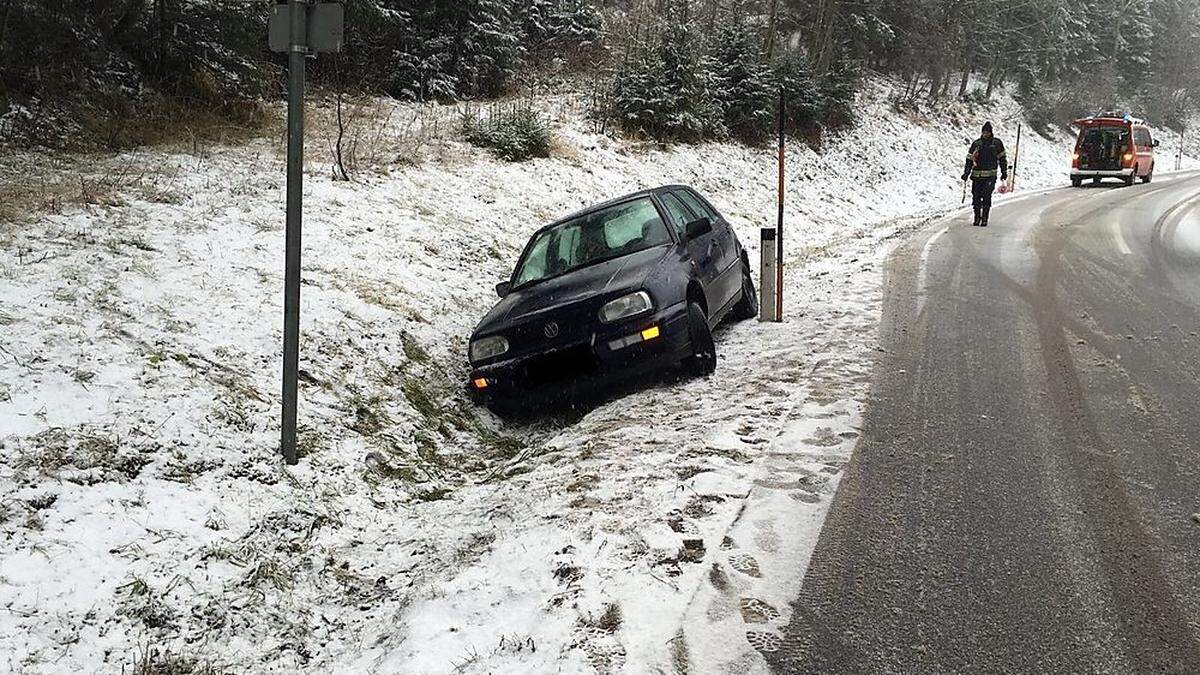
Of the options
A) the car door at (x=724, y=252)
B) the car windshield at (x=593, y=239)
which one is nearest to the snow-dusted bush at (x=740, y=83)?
the car door at (x=724, y=252)

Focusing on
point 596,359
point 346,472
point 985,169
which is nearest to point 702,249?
point 596,359

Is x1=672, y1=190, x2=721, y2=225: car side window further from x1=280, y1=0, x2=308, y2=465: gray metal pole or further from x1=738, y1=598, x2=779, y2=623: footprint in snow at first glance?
x1=738, y1=598, x2=779, y2=623: footprint in snow

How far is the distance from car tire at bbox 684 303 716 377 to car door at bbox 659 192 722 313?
1.99ft

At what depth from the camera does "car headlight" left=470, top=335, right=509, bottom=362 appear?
641cm

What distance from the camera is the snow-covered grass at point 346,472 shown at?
138 inches

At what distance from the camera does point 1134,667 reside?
2928 millimetres

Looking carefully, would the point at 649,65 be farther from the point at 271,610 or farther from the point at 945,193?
the point at 271,610

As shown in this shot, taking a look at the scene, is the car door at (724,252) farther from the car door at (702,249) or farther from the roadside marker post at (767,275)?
the roadside marker post at (767,275)

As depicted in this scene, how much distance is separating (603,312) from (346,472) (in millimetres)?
2183

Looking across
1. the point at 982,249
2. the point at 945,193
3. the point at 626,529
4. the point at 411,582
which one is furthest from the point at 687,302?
the point at 945,193

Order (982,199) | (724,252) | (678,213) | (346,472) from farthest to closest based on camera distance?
1. (982,199)
2. (724,252)
3. (678,213)
4. (346,472)

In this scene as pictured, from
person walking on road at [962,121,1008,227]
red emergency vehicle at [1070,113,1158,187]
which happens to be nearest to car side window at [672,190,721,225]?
person walking on road at [962,121,1008,227]

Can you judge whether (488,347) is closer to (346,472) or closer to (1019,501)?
(346,472)

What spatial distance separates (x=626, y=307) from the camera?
6.17 meters
